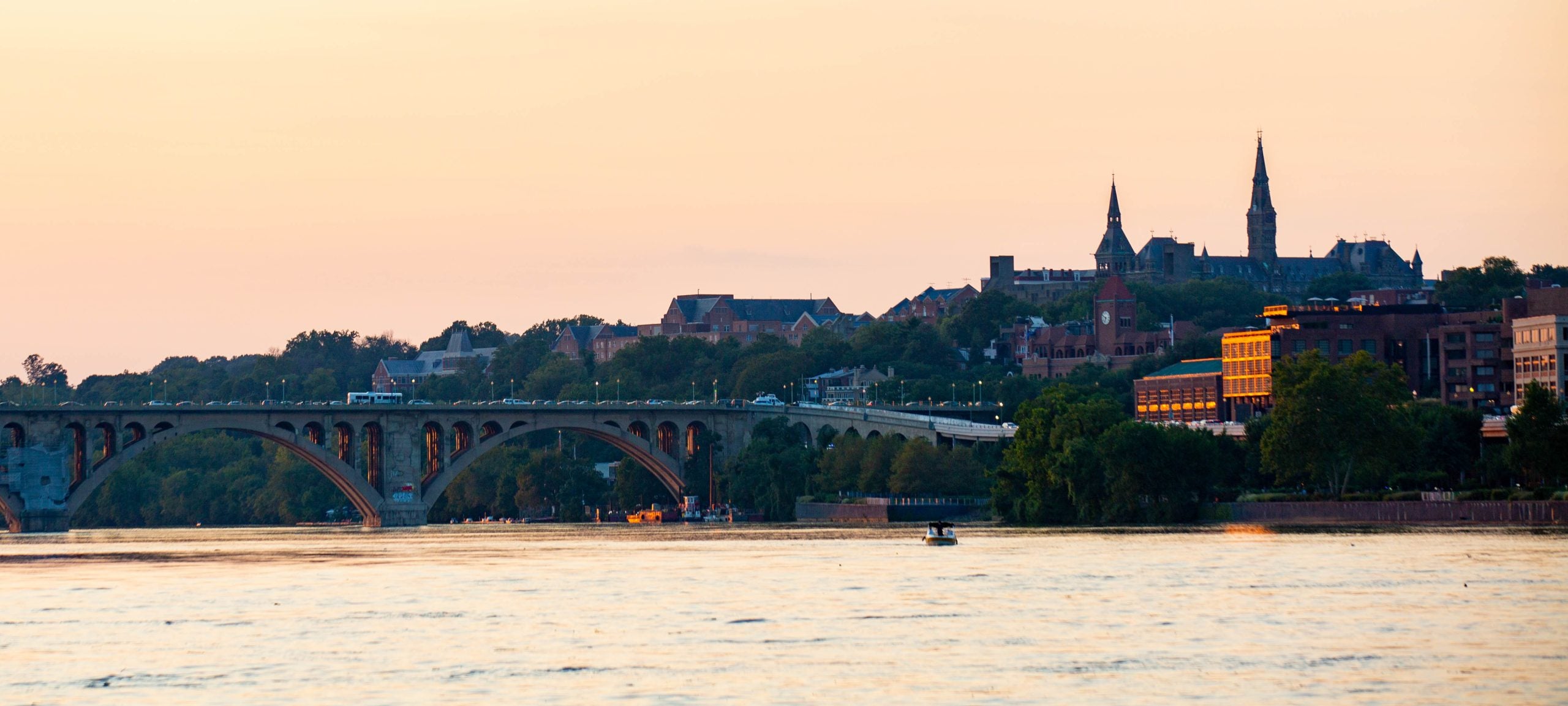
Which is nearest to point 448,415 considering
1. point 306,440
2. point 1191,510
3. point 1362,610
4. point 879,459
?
point 306,440

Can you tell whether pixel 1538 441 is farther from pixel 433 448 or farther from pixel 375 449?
pixel 375 449

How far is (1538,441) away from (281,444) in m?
98.4

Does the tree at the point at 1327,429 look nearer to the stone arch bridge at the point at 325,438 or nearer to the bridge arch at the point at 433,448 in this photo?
the stone arch bridge at the point at 325,438

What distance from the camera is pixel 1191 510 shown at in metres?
140

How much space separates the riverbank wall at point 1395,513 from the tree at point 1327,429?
4024 mm

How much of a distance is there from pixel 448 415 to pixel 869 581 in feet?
370

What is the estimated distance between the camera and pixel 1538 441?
5069 inches

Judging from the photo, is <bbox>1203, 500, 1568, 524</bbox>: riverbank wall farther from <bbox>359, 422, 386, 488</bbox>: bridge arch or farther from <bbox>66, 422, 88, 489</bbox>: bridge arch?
<bbox>66, 422, 88, 489</bbox>: bridge arch

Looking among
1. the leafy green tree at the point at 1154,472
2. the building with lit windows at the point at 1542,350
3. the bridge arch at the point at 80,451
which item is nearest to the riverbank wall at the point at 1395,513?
the leafy green tree at the point at 1154,472

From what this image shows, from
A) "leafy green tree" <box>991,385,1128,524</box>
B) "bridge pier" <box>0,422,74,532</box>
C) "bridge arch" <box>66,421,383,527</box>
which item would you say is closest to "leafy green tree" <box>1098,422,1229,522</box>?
"leafy green tree" <box>991,385,1128,524</box>

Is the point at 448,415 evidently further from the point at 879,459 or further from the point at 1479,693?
the point at 1479,693

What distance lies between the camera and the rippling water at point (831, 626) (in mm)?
51719

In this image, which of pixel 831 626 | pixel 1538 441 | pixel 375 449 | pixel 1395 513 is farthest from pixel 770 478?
pixel 831 626

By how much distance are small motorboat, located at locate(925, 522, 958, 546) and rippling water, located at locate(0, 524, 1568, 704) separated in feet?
22.5
